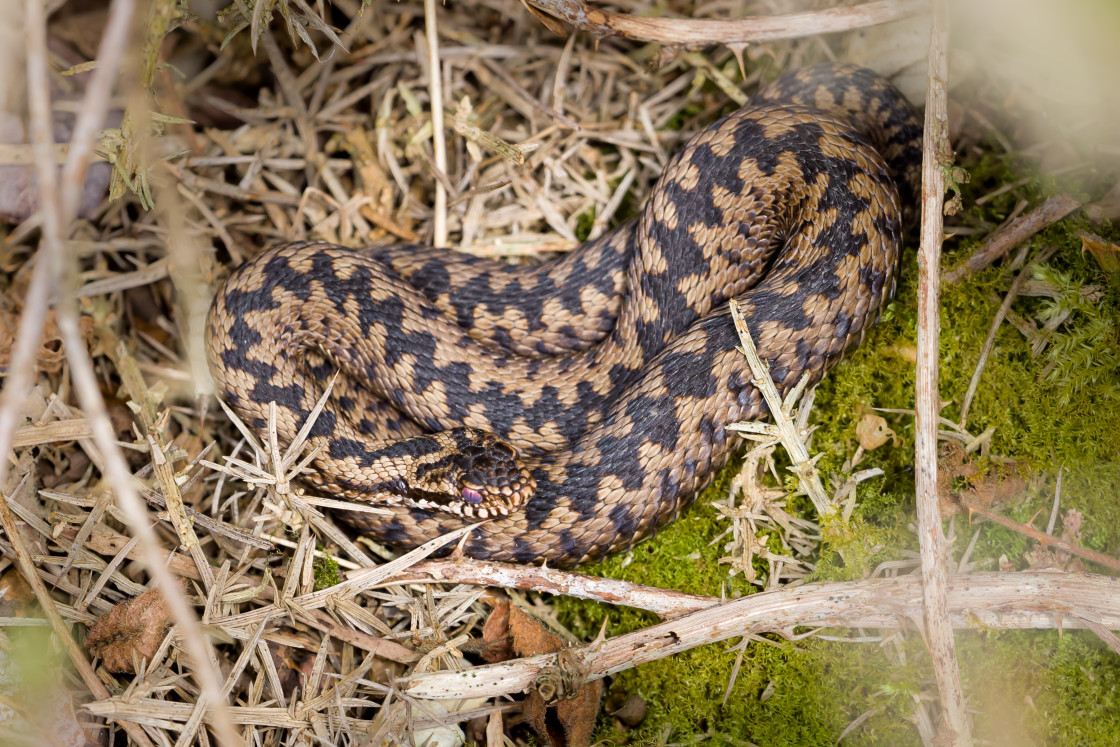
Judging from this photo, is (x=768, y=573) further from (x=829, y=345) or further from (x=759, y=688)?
(x=829, y=345)

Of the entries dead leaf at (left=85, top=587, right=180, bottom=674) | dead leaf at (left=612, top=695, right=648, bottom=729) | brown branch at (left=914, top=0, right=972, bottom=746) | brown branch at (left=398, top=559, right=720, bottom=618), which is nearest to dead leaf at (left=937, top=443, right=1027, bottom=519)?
brown branch at (left=914, top=0, right=972, bottom=746)

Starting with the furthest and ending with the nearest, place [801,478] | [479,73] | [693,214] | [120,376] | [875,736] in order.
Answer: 1. [479,73]
2. [120,376]
3. [693,214]
4. [801,478]
5. [875,736]

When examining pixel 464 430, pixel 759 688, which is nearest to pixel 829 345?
pixel 759 688

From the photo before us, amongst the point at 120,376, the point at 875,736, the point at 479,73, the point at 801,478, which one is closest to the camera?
the point at 875,736

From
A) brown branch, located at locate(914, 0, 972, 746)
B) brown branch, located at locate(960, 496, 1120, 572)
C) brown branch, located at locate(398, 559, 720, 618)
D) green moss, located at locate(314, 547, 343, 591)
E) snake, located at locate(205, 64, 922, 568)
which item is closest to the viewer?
brown branch, located at locate(914, 0, 972, 746)

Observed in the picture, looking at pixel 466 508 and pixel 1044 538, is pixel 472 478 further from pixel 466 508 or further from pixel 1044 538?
pixel 1044 538

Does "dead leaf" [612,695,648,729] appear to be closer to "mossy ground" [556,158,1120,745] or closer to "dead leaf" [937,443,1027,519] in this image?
"mossy ground" [556,158,1120,745]

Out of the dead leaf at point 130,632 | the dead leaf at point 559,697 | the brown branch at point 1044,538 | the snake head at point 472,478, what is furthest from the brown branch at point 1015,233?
the dead leaf at point 130,632
